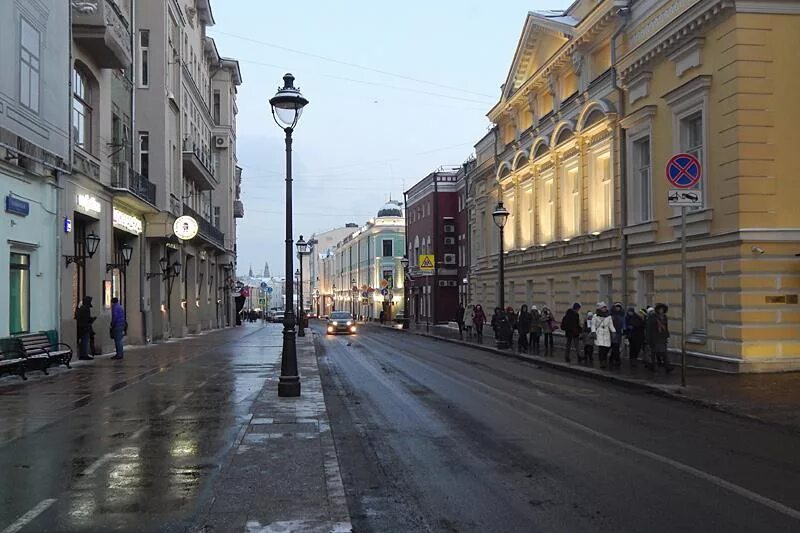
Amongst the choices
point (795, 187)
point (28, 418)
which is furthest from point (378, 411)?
point (795, 187)

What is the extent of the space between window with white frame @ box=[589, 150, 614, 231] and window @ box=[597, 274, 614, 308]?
170 cm

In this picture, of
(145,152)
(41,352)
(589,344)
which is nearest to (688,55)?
(589,344)

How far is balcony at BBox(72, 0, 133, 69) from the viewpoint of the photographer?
810 inches

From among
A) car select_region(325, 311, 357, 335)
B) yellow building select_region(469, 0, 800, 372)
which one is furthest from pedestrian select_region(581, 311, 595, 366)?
car select_region(325, 311, 357, 335)

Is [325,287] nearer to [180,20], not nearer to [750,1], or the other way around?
[180,20]

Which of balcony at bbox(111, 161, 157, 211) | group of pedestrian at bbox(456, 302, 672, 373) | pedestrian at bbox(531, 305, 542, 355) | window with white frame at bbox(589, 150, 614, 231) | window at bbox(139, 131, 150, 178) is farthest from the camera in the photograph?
window at bbox(139, 131, 150, 178)

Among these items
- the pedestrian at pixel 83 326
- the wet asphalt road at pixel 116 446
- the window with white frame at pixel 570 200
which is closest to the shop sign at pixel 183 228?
the pedestrian at pixel 83 326

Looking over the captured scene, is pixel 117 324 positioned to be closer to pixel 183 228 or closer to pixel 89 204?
pixel 89 204

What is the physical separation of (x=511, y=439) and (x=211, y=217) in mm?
46387

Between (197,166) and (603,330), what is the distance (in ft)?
84.4

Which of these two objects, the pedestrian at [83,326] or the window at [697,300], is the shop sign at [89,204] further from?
the window at [697,300]

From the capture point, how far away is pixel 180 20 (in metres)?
36.3

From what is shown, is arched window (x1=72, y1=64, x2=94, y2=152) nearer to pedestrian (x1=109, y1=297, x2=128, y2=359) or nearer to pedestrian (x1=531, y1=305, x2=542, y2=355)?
pedestrian (x1=109, y1=297, x2=128, y2=359)

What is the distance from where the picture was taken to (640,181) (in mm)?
23547
